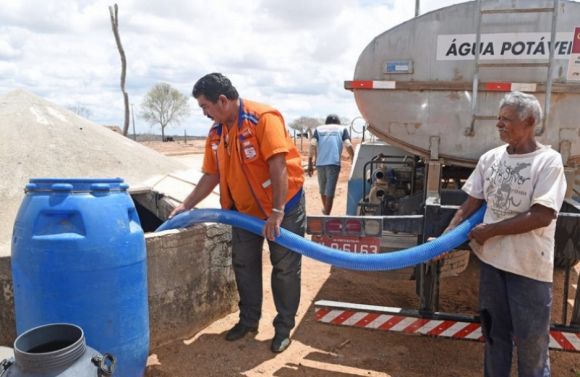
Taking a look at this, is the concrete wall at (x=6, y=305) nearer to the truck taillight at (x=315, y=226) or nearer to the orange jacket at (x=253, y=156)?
the orange jacket at (x=253, y=156)

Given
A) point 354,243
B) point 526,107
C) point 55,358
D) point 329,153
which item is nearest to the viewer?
point 55,358

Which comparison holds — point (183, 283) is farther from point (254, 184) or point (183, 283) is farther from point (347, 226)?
point (347, 226)

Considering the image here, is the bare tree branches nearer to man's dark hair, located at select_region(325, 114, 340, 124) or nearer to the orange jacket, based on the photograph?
man's dark hair, located at select_region(325, 114, 340, 124)

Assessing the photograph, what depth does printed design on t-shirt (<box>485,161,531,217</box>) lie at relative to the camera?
2.32 m

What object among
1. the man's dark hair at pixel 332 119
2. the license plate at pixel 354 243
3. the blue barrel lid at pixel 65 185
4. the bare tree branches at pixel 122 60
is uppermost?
the bare tree branches at pixel 122 60

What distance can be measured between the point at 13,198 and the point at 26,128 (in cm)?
104

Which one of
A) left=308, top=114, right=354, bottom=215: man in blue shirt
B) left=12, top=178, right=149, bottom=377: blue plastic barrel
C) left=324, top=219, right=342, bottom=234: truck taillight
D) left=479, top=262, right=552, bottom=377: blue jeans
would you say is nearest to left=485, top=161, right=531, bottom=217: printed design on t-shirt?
left=479, top=262, right=552, bottom=377: blue jeans

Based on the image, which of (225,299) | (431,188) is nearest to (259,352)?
(225,299)

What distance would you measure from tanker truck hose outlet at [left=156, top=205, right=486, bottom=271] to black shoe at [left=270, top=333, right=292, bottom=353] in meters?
0.88

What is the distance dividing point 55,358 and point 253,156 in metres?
1.73

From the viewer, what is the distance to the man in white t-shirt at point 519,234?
88.5 inches

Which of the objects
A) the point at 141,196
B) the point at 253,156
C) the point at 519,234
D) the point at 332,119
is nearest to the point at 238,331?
the point at 253,156

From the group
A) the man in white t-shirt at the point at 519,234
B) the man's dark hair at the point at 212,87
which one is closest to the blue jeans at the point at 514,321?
the man in white t-shirt at the point at 519,234

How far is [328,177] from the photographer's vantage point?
7.16 metres
